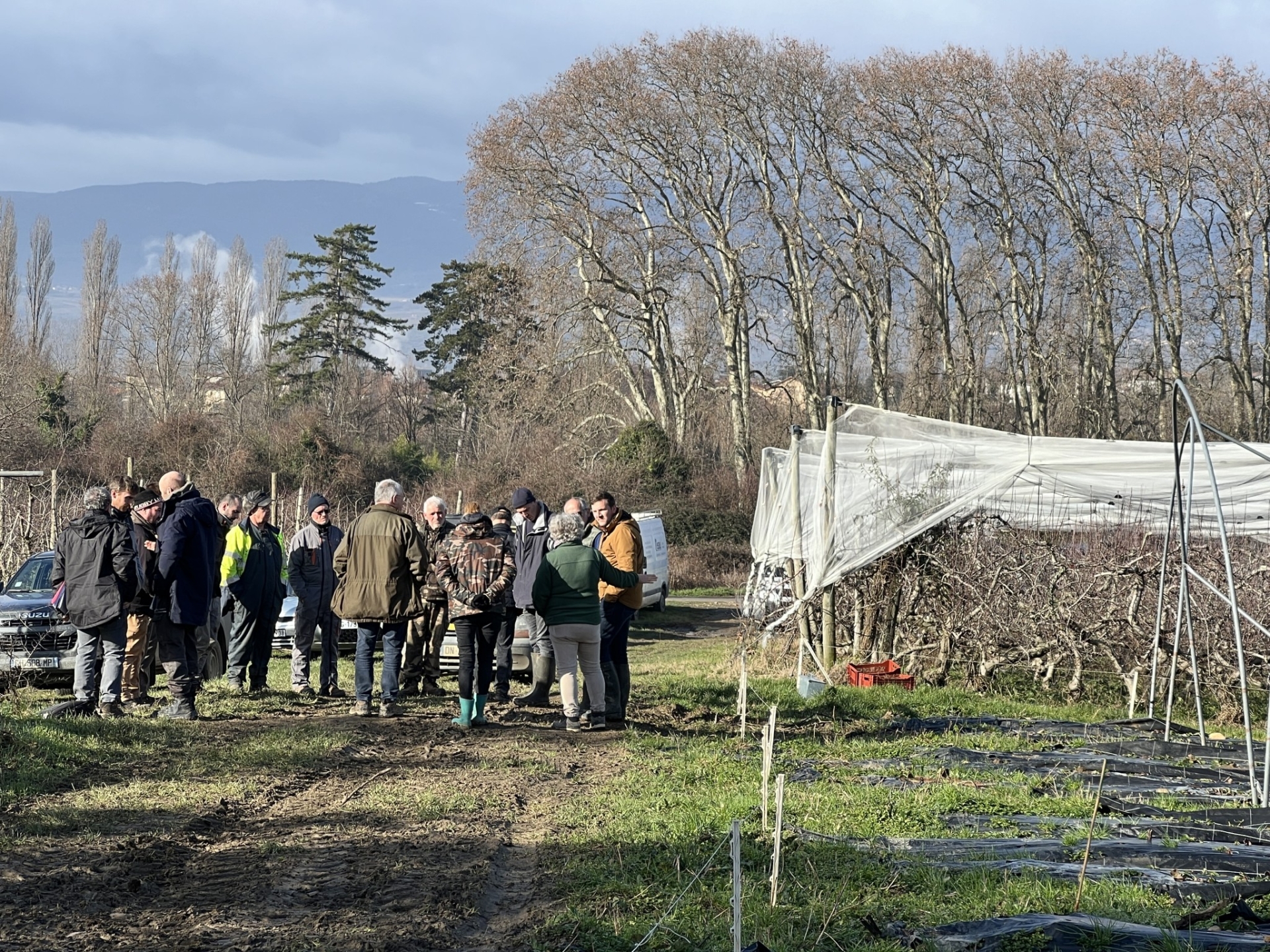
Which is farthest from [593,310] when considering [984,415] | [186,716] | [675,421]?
[186,716]

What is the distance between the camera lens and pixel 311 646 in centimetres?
1212

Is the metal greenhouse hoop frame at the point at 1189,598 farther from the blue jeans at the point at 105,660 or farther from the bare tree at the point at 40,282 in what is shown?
the bare tree at the point at 40,282

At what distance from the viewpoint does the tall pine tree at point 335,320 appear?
56031 mm

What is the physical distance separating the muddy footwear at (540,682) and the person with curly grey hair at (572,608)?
1.49 meters

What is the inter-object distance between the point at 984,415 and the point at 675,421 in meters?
9.80

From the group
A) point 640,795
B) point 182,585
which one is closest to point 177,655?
point 182,585

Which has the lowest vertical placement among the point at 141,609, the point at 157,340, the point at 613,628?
the point at 613,628

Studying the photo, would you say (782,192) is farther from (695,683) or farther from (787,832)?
(787,832)

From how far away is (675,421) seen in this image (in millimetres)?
40781

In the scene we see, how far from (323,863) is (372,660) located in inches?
189

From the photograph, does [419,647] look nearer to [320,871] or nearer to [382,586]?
[382,586]

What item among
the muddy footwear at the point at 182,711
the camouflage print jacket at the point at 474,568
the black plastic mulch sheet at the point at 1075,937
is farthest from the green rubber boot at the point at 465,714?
the black plastic mulch sheet at the point at 1075,937

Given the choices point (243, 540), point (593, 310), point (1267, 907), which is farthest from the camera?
point (593, 310)

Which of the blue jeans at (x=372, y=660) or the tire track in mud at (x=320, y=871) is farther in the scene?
the blue jeans at (x=372, y=660)
